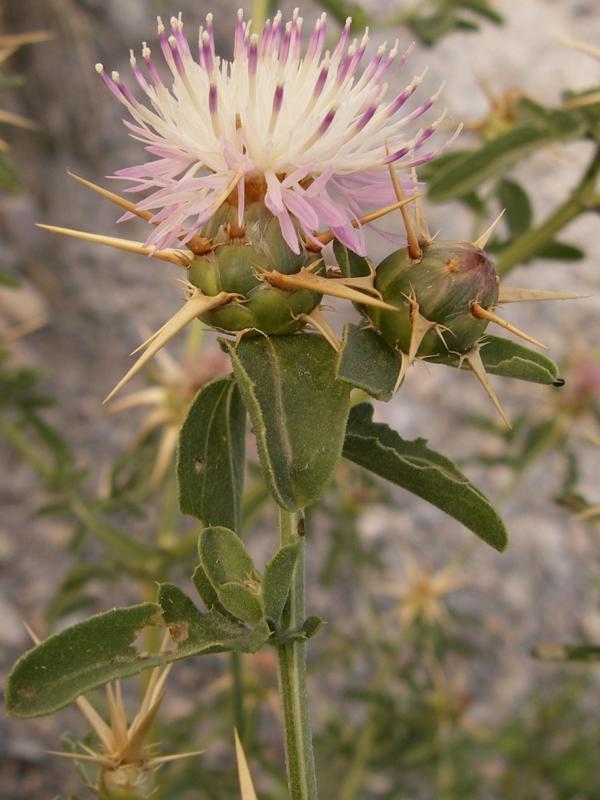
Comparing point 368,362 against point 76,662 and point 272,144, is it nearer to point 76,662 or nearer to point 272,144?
point 272,144

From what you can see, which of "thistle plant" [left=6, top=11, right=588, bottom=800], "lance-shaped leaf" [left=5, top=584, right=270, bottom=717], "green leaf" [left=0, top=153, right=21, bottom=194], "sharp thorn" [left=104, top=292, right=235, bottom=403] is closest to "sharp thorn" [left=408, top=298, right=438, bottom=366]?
"thistle plant" [left=6, top=11, right=588, bottom=800]

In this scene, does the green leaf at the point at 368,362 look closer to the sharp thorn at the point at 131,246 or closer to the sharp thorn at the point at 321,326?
the sharp thorn at the point at 321,326

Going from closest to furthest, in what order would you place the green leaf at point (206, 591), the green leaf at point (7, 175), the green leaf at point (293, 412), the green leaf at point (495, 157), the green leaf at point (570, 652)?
the green leaf at point (293, 412) → the green leaf at point (206, 591) → the green leaf at point (570, 652) → the green leaf at point (495, 157) → the green leaf at point (7, 175)

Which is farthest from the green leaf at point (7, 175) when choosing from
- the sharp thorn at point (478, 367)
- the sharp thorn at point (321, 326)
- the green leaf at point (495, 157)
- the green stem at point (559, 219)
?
the sharp thorn at point (478, 367)

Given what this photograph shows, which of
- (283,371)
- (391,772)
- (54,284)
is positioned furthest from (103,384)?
(283,371)

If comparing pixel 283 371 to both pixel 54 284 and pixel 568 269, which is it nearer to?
pixel 54 284

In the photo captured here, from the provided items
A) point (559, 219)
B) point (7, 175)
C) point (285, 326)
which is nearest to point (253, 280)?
point (285, 326)
